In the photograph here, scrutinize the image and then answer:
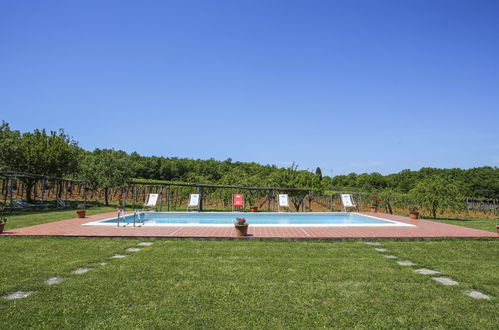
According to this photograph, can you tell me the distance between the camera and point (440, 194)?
44.0 feet

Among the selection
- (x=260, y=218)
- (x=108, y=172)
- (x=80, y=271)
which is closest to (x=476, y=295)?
(x=80, y=271)

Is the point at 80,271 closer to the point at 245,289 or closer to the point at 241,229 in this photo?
the point at 245,289

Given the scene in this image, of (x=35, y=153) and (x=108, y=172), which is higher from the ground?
(x=35, y=153)

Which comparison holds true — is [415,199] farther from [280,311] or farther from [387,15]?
[280,311]

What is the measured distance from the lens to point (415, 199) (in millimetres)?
13680

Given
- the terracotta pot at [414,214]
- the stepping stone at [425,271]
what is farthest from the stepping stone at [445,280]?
the terracotta pot at [414,214]

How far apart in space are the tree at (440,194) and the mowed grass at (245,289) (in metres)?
8.33

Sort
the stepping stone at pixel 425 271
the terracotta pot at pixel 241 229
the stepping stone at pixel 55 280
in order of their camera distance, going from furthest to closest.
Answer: the terracotta pot at pixel 241 229
the stepping stone at pixel 425 271
the stepping stone at pixel 55 280

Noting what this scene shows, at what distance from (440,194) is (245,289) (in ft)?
Answer: 42.3

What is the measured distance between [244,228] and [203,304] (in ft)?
13.1

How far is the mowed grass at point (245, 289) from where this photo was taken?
275 cm

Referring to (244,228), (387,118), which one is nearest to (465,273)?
(244,228)

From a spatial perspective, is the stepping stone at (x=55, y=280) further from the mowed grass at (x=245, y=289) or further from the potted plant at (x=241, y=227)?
the potted plant at (x=241, y=227)

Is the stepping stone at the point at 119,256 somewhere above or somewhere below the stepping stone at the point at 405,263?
below
